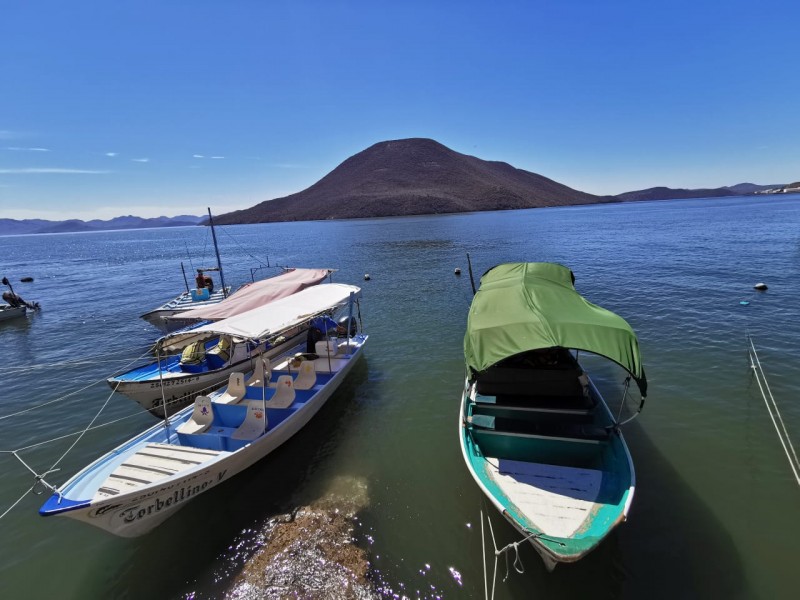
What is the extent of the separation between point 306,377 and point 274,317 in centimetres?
255

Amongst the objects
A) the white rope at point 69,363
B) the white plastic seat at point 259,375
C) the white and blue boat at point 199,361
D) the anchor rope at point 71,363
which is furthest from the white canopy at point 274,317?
the white rope at point 69,363

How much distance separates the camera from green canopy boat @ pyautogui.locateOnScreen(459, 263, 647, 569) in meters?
6.95

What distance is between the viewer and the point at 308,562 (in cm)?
773

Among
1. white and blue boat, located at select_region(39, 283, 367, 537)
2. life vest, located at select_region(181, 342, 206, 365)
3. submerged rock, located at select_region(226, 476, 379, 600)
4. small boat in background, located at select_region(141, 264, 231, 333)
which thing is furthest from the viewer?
small boat in background, located at select_region(141, 264, 231, 333)

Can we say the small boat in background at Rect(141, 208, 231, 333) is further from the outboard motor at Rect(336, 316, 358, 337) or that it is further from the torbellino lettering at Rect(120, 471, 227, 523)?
the torbellino lettering at Rect(120, 471, 227, 523)

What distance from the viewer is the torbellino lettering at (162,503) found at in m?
7.76

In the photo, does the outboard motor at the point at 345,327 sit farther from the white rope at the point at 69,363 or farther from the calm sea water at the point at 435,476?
the white rope at the point at 69,363

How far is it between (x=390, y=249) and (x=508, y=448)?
59216mm

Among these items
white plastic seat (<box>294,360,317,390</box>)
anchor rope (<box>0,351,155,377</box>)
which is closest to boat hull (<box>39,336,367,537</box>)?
white plastic seat (<box>294,360,317,390</box>)

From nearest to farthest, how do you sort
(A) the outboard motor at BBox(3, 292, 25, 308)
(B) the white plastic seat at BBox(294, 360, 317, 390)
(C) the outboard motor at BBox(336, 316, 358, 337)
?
(B) the white plastic seat at BBox(294, 360, 317, 390) → (C) the outboard motor at BBox(336, 316, 358, 337) → (A) the outboard motor at BBox(3, 292, 25, 308)

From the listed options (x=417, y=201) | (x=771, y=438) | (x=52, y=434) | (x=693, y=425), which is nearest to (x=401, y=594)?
(x=693, y=425)

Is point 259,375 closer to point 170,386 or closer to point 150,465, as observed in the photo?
point 170,386

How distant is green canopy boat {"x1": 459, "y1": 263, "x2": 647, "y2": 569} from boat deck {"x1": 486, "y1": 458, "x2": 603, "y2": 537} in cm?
2

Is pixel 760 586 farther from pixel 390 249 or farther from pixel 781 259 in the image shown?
pixel 390 249
